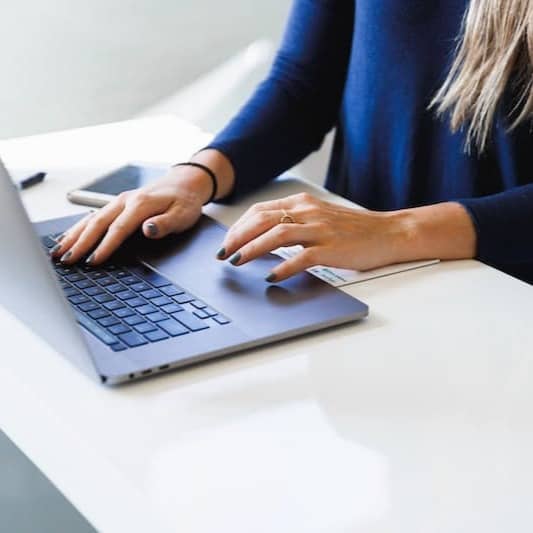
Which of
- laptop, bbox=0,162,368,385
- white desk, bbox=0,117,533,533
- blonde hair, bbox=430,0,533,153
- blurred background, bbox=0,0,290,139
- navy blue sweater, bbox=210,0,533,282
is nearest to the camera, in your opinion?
white desk, bbox=0,117,533,533

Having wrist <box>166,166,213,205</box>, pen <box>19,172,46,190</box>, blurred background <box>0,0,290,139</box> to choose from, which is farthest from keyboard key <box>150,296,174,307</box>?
blurred background <box>0,0,290,139</box>

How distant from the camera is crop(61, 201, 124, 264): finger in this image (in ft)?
3.16

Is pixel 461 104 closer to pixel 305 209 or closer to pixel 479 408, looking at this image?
pixel 305 209

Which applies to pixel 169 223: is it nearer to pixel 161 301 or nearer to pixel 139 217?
Answer: pixel 139 217

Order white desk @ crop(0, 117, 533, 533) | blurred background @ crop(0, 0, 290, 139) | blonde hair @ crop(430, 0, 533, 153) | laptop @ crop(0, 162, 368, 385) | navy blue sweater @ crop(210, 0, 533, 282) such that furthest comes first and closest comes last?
blurred background @ crop(0, 0, 290, 139) → navy blue sweater @ crop(210, 0, 533, 282) → blonde hair @ crop(430, 0, 533, 153) → laptop @ crop(0, 162, 368, 385) → white desk @ crop(0, 117, 533, 533)

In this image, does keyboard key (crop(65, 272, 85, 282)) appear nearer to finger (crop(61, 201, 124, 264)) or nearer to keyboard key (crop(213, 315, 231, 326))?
finger (crop(61, 201, 124, 264))

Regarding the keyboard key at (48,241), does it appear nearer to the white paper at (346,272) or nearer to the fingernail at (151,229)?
the fingernail at (151,229)

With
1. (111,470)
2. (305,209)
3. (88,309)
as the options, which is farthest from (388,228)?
(111,470)

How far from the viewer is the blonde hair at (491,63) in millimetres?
1114

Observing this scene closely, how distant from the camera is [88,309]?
2.81 ft

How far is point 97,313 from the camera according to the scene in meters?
0.85

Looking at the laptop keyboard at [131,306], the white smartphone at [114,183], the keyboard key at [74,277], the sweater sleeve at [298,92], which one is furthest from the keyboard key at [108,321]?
the sweater sleeve at [298,92]

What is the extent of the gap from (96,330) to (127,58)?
1.39 m

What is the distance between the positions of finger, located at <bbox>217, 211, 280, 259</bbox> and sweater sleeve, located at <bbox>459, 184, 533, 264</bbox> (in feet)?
0.70
